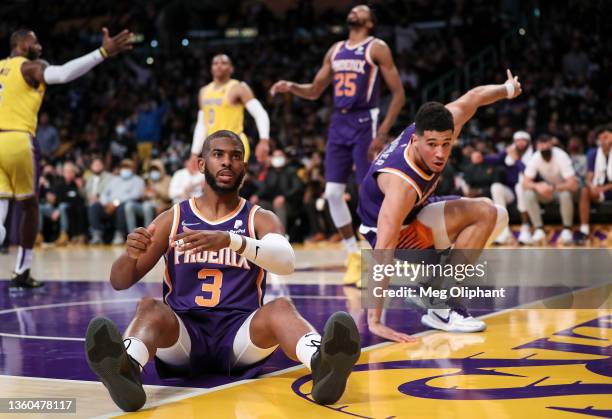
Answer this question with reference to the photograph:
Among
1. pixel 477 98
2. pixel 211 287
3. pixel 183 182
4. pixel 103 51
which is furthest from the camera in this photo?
pixel 183 182

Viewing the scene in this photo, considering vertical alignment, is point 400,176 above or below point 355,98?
below

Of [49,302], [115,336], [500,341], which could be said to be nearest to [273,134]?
[49,302]

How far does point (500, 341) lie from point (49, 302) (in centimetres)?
372

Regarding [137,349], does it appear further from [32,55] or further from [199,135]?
[199,135]

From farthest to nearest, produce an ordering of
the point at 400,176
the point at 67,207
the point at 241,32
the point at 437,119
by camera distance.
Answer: the point at 241,32
the point at 67,207
the point at 400,176
the point at 437,119

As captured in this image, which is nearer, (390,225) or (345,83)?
(390,225)

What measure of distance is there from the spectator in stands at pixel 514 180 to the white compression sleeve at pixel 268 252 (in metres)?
9.53

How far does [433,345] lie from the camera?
499 centimetres

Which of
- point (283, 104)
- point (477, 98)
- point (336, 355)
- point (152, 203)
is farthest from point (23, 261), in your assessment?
point (283, 104)

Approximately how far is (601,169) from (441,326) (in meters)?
7.95

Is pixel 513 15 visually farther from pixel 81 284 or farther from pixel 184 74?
pixel 81 284

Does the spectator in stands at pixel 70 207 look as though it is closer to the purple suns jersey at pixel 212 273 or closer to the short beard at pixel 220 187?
the purple suns jersey at pixel 212 273

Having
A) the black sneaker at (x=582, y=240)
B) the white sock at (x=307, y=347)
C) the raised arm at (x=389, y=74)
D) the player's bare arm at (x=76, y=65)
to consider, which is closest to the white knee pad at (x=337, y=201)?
the raised arm at (x=389, y=74)

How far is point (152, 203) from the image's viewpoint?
1522 centimetres
